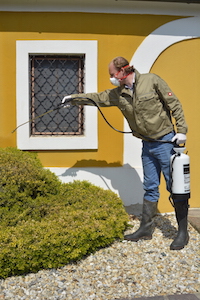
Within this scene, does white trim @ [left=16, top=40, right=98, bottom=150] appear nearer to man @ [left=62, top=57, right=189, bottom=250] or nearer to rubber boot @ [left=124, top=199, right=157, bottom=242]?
man @ [left=62, top=57, right=189, bottom=250]

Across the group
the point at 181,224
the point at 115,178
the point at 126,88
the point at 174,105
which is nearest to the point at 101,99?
the point at 126,88

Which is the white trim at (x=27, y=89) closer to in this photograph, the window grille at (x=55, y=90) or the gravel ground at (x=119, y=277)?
the window grille at (x=55, y=90)

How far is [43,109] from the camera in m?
4.92

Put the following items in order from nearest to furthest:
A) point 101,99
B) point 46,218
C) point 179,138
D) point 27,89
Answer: point 179,138 < point 46,218 < point 101,99 < point 27,89

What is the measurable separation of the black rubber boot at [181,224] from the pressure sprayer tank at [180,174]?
0.42 feet

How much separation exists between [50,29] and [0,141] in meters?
1.72

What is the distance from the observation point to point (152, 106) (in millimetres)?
3551

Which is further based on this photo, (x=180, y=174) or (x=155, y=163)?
(x=155, y=163)

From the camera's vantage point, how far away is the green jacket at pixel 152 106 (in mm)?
3504

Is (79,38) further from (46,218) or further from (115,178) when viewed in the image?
(46,218)

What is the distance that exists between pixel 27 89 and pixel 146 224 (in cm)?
244

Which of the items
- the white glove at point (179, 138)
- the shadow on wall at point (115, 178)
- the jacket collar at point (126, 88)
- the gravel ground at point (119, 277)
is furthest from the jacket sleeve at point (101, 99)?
the gravel ground at point (119, 277)

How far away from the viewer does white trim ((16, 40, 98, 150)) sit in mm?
A: 4676

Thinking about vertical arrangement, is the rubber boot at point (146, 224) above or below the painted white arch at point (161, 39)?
below
